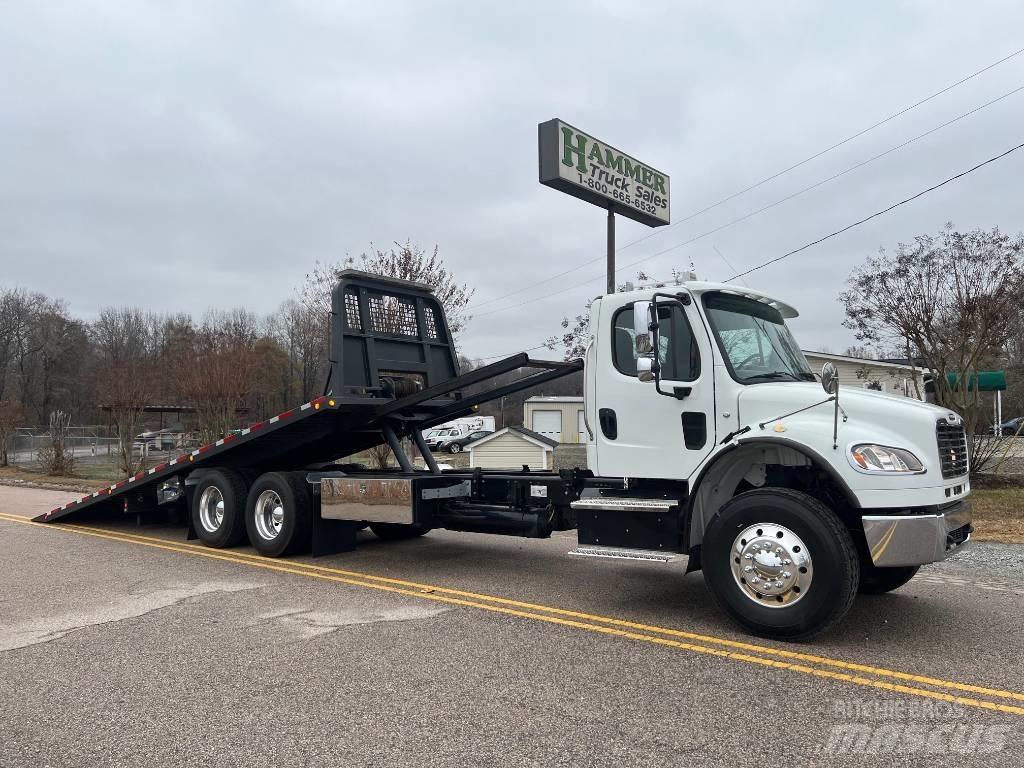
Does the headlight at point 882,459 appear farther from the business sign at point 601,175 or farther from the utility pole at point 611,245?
the utility pole at point 611,245

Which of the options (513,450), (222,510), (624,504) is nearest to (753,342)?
(624,504)

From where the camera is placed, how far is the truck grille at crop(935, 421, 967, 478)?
16.6ft

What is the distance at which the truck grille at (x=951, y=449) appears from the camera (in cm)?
507

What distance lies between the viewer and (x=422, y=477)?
7.72 metres

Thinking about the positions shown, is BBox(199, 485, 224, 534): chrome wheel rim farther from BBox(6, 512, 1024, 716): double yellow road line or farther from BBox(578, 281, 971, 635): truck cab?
BBox(578, 281, 971, 635): truck cab

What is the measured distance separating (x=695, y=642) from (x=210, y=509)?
6.71 metres

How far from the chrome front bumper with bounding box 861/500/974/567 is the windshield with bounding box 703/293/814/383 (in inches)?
53.5

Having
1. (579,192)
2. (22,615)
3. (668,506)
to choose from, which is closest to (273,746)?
(668,506)

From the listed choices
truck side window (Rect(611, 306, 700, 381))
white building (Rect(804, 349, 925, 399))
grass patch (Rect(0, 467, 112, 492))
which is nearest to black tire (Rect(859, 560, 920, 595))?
truck side window (Rect(611, 306, 700, 381))

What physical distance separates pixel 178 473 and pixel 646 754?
829 cm

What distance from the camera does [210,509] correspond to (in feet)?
31.7

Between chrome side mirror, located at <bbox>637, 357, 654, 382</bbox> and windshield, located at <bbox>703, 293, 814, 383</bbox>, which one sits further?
windshield, located at <bbox>703, 293, 814, 383</bbox>

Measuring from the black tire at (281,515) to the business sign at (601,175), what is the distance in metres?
7.38

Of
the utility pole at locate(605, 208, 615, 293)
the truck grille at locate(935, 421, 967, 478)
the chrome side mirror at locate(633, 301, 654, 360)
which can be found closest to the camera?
the truck grille at locate(935, 421, 967, 478)
